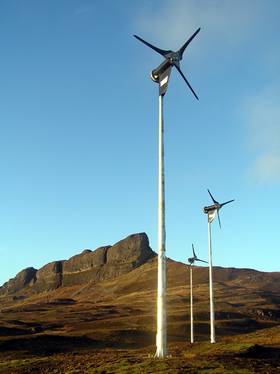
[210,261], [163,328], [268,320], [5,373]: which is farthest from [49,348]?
[268,320]

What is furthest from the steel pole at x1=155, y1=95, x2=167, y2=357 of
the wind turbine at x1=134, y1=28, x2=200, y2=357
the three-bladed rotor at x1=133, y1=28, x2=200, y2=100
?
the three-bladed rotor at x1=133, y1=28, x2=200, y2=100

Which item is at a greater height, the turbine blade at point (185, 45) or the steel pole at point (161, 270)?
the turbine blade at point (185, 45)

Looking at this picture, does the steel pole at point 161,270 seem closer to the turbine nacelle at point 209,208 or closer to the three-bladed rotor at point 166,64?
the three-bladed rotor at point 166,64

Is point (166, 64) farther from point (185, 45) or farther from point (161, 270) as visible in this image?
point (161, 270)

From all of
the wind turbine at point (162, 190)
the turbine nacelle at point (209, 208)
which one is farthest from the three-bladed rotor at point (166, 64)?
the turbine nacelle at point (209, 208)

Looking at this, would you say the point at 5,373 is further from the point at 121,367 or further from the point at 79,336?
the point at 79,336

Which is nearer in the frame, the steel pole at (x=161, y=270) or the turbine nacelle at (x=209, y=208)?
the steel pole at (x=161, y=270)

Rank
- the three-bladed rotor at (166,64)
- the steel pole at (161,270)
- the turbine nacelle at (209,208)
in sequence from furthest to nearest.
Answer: the turbine nacelle at (209,208)
the three-bladed rotor at (166,64)
the steel pole at (161,270)

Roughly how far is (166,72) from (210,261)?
119 feet

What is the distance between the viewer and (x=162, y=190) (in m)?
45.8

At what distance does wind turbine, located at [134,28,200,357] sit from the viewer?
142ft

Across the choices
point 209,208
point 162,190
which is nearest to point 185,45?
point 162,190

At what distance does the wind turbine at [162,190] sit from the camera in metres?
43.3

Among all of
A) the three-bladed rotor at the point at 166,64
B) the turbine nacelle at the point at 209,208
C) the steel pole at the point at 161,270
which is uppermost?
the three-bladed rotor at the point at 166,64
